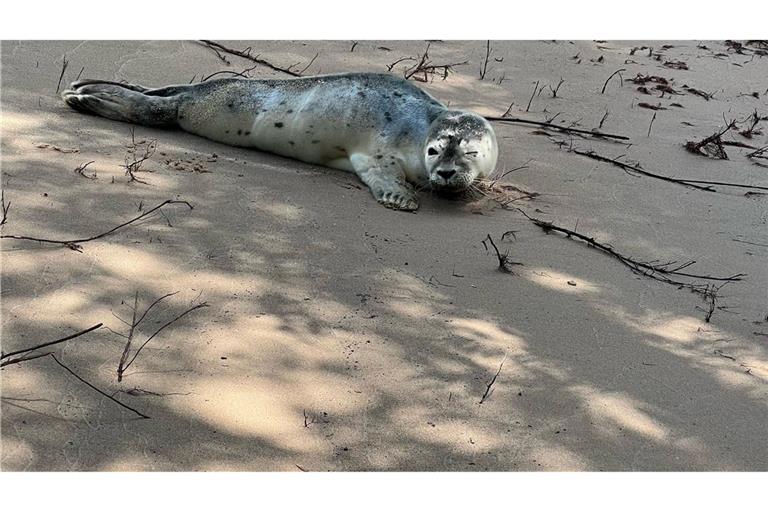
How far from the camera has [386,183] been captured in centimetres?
561

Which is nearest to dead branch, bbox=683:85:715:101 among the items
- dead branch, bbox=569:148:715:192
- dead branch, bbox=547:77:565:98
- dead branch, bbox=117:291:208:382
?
dead branch, bbox=547:77:565:98

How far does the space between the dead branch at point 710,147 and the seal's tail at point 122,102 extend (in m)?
4.32

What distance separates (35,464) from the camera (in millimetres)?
2715

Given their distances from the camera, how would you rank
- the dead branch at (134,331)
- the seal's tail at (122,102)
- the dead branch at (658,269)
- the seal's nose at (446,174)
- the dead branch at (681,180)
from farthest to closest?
the dead branch at (681,180) → the seal's tail at (122,102) → the seal's nose at (446,174) → the dead branch at (658,269) → the dead branch at (134,331)

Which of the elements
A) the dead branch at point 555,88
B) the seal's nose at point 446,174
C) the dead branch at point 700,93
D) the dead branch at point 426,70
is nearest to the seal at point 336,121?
the seal's nose at point 446,174

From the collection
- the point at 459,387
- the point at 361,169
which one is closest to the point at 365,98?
the point at 361,169

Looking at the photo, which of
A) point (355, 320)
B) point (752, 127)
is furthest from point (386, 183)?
point (752, 127)

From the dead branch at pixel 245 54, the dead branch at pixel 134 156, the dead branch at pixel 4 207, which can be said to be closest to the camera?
the dead branch at pixel 4 207

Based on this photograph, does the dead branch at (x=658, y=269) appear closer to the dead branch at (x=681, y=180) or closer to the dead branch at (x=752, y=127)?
the dead branch at (x=681, y=180)

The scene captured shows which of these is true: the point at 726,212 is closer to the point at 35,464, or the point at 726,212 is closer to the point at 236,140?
the point at 236,140

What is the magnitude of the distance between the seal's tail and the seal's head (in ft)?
6.64

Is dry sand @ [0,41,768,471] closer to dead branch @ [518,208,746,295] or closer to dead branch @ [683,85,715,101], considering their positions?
dead branch @ [518,208,746,295]

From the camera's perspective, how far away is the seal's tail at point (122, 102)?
6.14 meters

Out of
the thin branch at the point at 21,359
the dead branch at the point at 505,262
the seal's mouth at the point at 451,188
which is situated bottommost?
the thin branch at the point at 21,359
